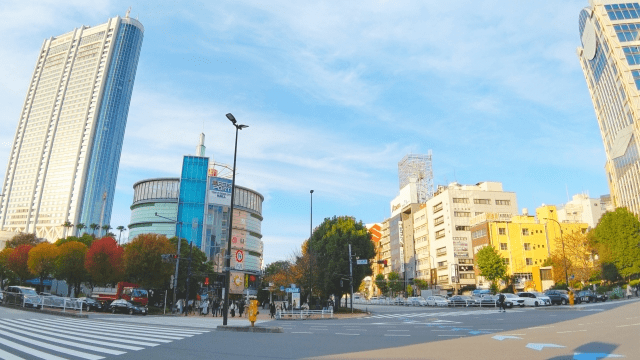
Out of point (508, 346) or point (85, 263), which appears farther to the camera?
point (85, 263)

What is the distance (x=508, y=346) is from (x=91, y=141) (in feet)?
658

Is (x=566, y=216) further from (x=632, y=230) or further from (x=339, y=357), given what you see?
(x=339, y=357)

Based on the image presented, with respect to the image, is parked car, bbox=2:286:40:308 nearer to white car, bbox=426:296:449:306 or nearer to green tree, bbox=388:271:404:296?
white car, bbox=426:296:449:306

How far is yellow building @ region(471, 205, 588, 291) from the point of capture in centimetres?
7488

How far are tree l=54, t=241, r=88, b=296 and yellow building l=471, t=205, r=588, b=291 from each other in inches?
2591

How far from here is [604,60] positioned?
78.9 m

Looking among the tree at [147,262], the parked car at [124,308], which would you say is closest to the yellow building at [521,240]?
the tree at [147,262]

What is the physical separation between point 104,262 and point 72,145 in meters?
162

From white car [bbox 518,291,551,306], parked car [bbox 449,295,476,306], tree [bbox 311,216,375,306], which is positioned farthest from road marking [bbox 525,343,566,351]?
parked car [bbox 449,295,476,306]

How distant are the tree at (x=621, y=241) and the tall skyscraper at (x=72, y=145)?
173 metres

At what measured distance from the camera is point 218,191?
342ft

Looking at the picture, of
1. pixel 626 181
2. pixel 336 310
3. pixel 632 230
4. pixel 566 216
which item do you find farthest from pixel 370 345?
pixel 566 216

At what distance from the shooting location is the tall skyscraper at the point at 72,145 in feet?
582

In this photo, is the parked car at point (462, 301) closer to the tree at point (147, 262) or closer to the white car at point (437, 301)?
the white car at point (437, 301)
